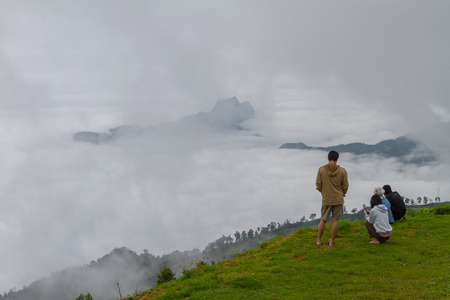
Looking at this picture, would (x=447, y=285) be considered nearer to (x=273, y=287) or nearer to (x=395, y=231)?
(x=273, y=287)

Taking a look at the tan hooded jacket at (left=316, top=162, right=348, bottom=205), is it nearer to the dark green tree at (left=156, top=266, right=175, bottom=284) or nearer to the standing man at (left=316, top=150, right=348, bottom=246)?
the standing man at (left=316, top=150, right=348, bottom=246)

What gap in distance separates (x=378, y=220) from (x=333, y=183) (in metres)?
2.50

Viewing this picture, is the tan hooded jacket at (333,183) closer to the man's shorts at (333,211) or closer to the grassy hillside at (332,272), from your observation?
the man's shorts at (333,211)

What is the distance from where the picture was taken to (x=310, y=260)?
1240cm

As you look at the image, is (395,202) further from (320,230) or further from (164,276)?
(164,276)

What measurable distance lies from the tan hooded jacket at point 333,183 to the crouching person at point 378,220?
5.08ft

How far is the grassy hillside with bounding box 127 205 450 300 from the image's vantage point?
9.46 m

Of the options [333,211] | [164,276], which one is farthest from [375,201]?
[164,276]

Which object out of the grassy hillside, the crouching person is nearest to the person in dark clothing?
the grassy hillside

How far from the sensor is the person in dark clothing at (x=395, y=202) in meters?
16.5

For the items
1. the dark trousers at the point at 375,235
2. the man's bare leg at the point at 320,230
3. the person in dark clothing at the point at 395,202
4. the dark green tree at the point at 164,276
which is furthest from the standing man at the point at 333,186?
the dark green tree at the point at 164,276

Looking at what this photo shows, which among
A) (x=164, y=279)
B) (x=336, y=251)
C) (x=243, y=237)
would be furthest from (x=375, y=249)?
(x=243, y=237)

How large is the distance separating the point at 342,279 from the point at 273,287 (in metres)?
2.07

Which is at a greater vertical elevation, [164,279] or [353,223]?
[353,223]
